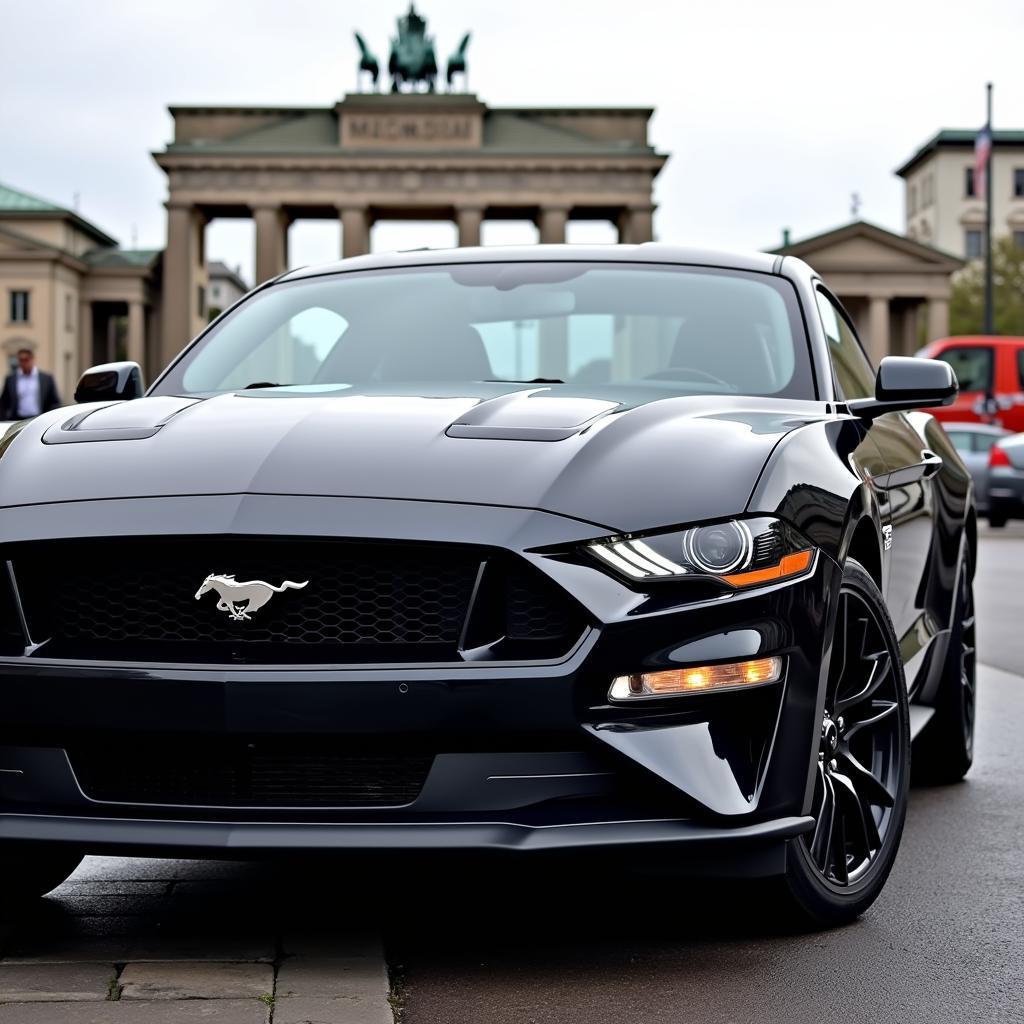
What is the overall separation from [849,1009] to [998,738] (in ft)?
13.1

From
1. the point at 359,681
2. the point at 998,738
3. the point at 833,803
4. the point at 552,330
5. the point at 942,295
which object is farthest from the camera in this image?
the point at 942,295

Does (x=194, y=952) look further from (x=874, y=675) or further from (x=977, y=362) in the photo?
(x=977, y=362)

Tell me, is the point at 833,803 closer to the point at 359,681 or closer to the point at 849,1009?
the point at 849,1009

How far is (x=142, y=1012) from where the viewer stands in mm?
3248

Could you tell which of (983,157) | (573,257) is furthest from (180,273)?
(573,257)

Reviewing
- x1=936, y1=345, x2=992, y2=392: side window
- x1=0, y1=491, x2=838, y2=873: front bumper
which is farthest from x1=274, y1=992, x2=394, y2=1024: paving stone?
x1=936, y1=345, x2=992, y2=392: side window

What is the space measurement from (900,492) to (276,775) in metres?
2.26

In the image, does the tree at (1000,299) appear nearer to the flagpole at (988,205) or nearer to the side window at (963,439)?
the flagpole at (988,205)

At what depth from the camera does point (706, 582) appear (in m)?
3.41

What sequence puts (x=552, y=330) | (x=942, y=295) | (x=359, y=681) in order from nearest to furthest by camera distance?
(x=359, y=681) → (x=552, y=330) → (x=942, y=295)

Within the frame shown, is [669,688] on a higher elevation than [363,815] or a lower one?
higher

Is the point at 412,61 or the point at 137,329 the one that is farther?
the point at 137,329

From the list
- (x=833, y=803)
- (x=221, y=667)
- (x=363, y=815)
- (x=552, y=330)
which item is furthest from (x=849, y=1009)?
(x=552, y=330)

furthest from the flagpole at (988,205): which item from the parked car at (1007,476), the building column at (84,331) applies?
the building column at (84,331)
